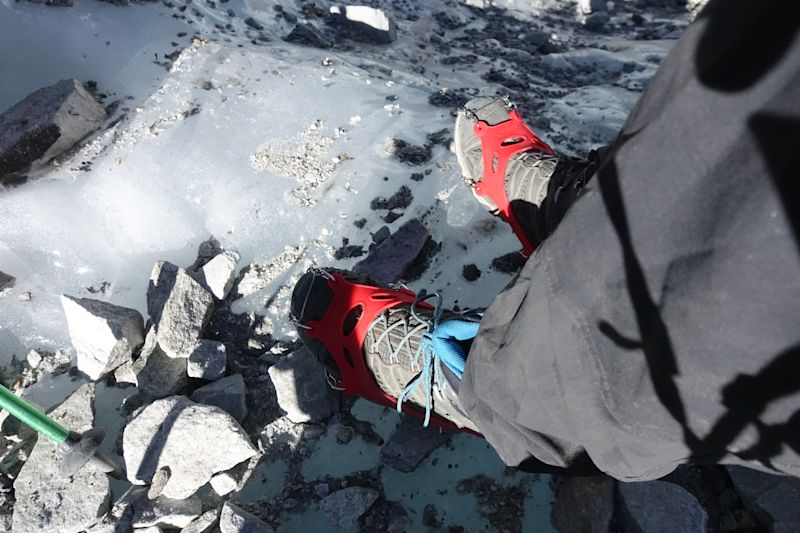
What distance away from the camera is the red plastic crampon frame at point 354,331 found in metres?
1.87

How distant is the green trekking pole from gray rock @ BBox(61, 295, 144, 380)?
0.35 meters

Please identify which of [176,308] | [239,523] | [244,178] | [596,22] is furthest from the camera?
[596,22]

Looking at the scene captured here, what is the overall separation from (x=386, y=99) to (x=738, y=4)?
2433mm

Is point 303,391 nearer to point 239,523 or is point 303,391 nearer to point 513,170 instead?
point 239,523

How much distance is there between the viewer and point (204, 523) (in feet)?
5.59

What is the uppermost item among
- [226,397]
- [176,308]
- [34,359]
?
[176,308]

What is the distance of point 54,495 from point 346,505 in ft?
3.24

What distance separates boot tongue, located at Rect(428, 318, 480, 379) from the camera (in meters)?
1.54

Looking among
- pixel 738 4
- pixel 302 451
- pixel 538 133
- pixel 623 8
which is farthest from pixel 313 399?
pixel 623 8

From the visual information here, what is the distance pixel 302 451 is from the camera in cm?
190

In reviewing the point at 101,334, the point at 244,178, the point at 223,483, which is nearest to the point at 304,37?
the point at 244,178

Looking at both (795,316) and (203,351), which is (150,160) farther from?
(795,316)

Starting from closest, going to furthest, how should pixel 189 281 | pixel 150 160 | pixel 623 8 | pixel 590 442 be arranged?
pixel 590 442, pixel 189 281, pixel 150 160, pixel 623 8

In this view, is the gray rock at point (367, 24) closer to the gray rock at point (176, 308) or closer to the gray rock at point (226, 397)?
the gray rock at point (176, 308)
